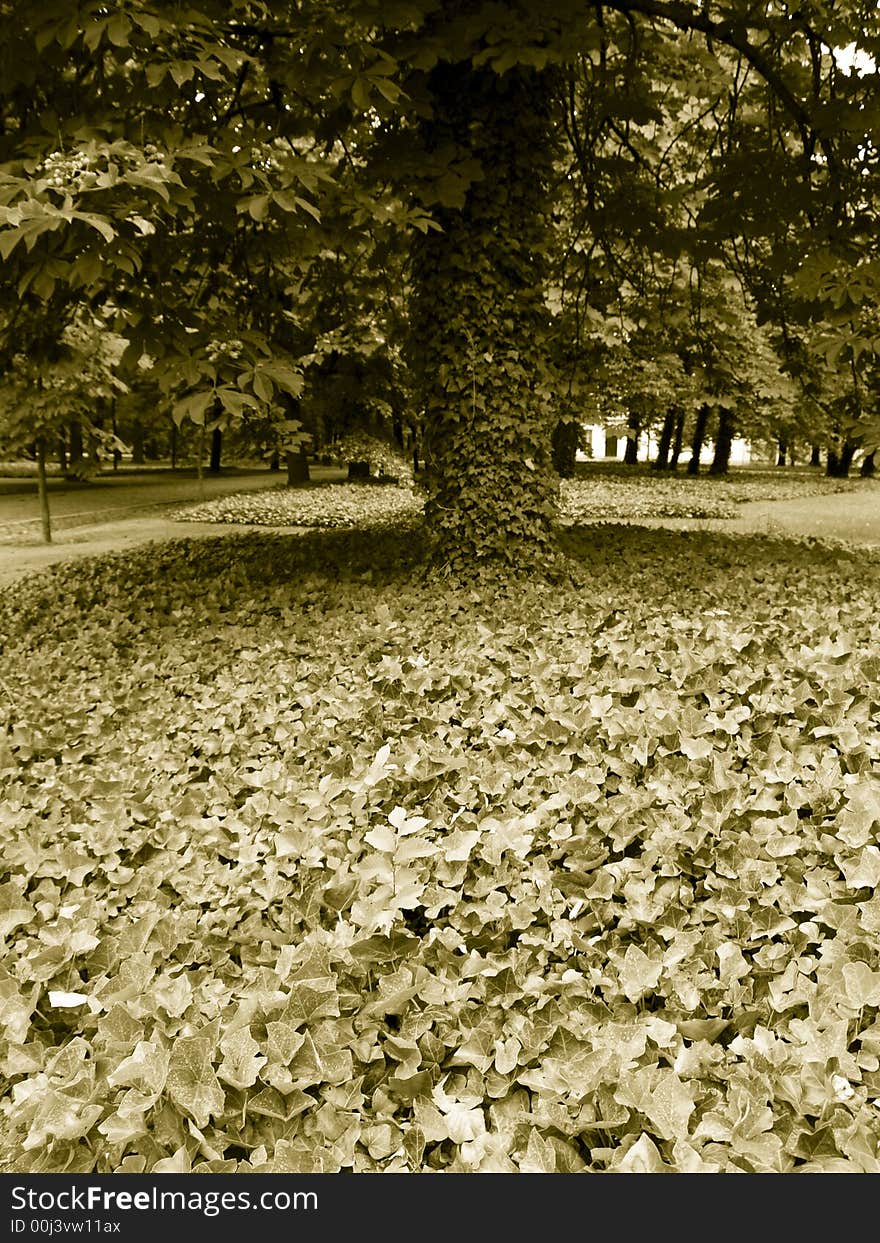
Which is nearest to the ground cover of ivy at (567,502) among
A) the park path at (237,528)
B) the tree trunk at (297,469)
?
the park path at (237,528)

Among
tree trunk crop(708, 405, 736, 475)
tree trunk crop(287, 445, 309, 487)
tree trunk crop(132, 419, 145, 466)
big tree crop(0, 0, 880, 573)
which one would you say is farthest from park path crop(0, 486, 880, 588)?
tree trunk crop(132, 419, 145, 466)

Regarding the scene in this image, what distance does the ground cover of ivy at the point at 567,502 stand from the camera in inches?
702

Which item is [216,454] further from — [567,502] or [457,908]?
[457,908]

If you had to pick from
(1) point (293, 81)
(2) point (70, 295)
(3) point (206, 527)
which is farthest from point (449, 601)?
(3) point (206, 527)

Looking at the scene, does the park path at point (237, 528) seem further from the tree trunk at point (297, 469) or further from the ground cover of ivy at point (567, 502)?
the tree trunk at point (297, 469)

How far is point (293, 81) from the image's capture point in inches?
221

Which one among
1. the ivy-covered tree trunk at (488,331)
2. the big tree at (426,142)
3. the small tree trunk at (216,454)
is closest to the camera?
the big tree at (426,142)

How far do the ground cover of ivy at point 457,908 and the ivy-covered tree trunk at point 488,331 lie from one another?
8.78 feet

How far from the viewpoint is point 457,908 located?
8.69 ft

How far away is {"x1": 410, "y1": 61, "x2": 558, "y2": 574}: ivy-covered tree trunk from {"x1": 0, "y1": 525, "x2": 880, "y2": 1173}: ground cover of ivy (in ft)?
8.78

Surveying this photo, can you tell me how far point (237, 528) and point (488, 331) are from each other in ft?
36.1

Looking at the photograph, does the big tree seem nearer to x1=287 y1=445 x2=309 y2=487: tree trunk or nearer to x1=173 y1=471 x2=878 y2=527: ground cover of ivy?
x1=173 y1=471 x2=878 y2=527: ground cover of ivy

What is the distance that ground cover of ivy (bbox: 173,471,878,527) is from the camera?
702 inches

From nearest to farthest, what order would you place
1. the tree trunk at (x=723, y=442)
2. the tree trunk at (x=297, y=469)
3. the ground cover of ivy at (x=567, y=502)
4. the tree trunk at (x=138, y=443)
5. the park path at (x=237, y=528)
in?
the park path at (x=237, y=528) → the ground cover of ivy at (x=567, y=502) → the tree trunk at (x=297, y=469) → the tree trunk at (x=723, y=442) → the tree trunk at (x=138, y=443)
